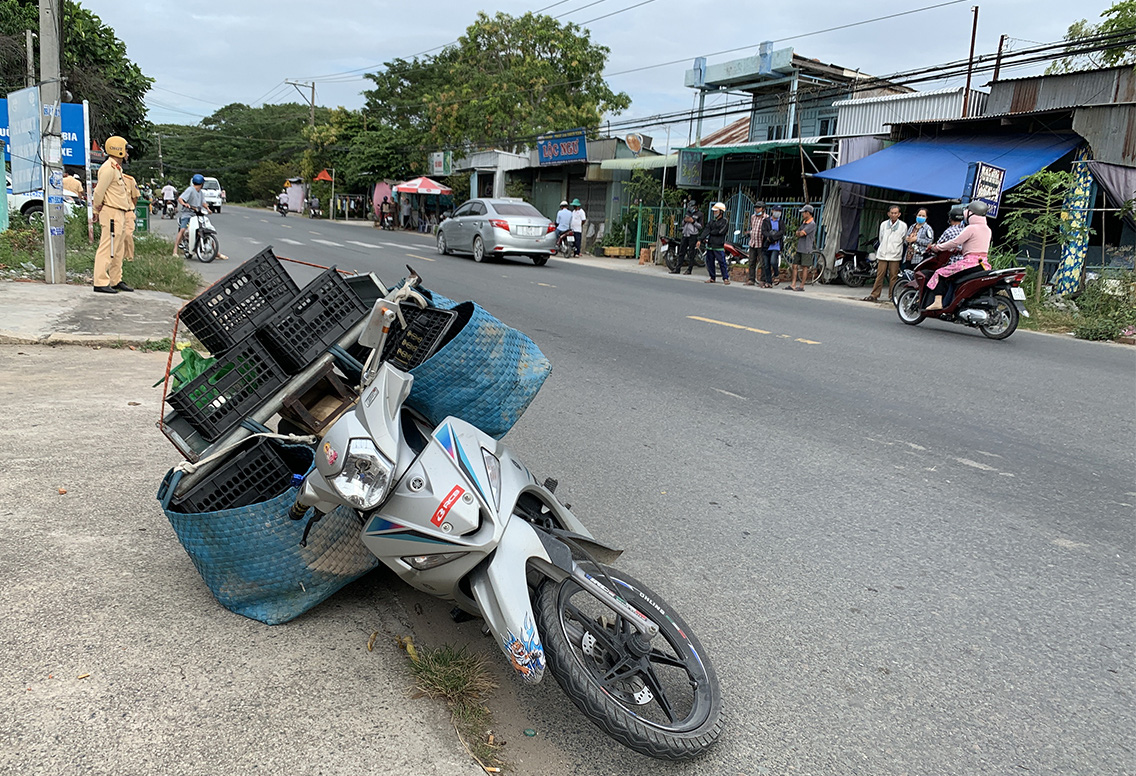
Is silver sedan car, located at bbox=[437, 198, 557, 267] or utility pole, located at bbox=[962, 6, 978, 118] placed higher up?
utility pole, located at bbox=[962, 6, 978, 118]

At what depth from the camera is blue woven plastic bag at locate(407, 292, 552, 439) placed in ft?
9.33

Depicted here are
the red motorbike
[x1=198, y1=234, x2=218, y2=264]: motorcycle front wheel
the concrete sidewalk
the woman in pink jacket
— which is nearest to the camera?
the concrete sidewalk

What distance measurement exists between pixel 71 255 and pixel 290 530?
1323cm

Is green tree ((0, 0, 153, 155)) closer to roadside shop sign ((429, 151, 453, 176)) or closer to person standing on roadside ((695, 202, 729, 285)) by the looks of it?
person standing on roadside ((695, 202, 729, 285))

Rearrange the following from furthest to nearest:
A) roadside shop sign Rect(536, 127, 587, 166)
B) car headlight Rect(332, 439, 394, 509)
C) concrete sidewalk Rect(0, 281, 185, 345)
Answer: roadside shop sign Rect(536, 127, 587, 166) < concrete sidewalk Rect(0, 281, 185, 345) < car headlight Rect(332, 439, 394, 509)

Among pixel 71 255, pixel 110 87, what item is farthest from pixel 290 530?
pixel 110 87

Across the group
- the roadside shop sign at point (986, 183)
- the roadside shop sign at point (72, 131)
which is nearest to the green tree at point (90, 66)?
the roadside shop sign at point (72, 131)

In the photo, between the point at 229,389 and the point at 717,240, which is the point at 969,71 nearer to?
the point at 717,240

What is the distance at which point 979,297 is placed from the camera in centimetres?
1098

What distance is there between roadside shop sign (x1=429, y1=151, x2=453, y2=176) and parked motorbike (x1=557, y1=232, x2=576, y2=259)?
18.6m

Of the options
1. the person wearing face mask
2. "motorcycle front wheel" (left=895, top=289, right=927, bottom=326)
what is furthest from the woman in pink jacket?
the person wearing face mask

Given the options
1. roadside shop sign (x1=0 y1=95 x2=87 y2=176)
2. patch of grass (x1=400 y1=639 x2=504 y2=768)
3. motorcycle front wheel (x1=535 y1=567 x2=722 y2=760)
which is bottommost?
patch of grass (x1=400 y1=639 x2=504 y2=768)

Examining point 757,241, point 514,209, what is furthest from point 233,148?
point 757,241

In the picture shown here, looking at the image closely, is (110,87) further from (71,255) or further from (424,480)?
(424,480)
